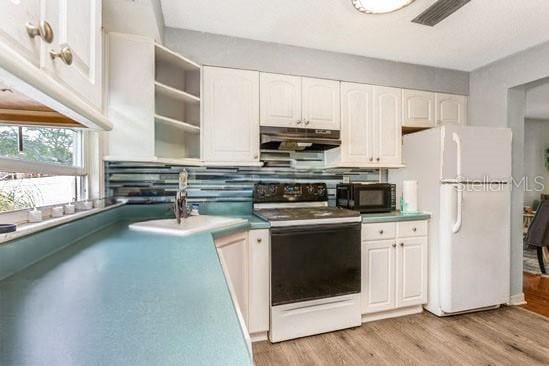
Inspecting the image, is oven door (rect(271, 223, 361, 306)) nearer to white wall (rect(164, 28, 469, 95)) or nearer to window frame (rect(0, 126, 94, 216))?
window frame (rect(0, 126, 94, 216))

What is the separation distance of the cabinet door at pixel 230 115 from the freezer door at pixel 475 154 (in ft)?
5.12

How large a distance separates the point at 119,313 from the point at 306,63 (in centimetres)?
240

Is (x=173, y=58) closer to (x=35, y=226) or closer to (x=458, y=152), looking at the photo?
(x=35, y=226)

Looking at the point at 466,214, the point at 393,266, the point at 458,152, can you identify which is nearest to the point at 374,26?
the point at 458,152

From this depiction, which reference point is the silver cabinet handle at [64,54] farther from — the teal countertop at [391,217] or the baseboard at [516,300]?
the baseboard at [516,300]

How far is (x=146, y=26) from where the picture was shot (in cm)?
176

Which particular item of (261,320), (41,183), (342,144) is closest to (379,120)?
(342,144)

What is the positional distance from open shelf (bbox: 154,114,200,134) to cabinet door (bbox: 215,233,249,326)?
872 mm

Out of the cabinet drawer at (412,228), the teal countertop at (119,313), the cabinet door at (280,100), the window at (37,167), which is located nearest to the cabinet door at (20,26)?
the teal countertop at (119,313)

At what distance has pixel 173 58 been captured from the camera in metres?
2.03

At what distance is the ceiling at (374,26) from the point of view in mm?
1910

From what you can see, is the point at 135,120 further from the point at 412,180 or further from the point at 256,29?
the point at 412,180

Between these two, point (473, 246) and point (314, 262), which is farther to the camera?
point (473, 246)

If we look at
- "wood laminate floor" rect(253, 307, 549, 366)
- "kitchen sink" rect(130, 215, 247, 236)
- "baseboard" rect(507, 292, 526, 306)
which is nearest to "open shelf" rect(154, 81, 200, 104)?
"kitchen sink" rect(130, 215, 247, 236)
